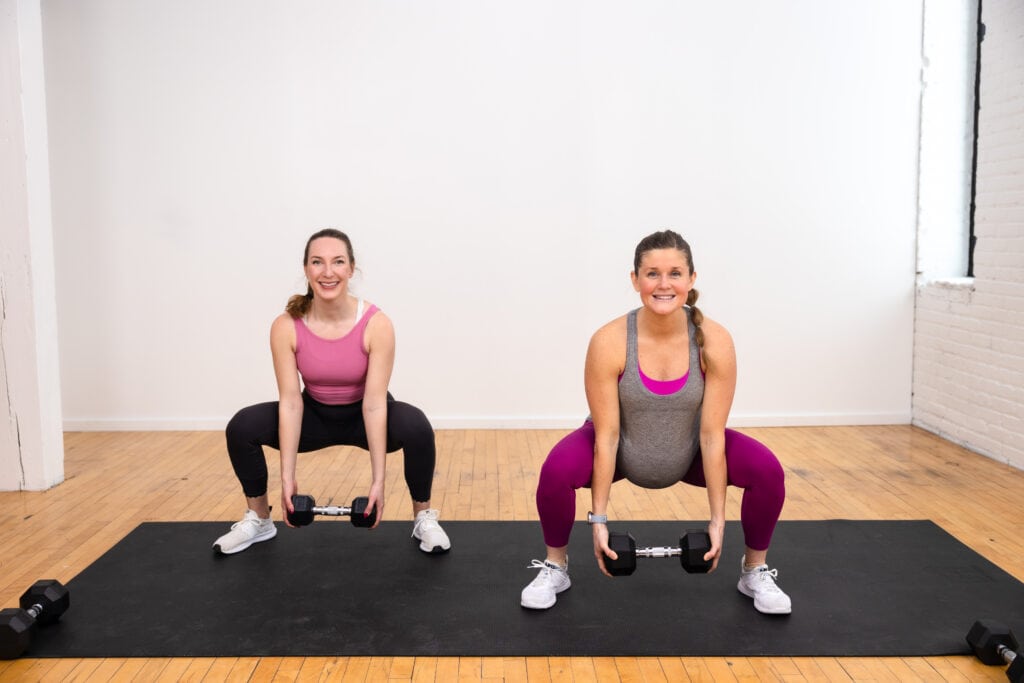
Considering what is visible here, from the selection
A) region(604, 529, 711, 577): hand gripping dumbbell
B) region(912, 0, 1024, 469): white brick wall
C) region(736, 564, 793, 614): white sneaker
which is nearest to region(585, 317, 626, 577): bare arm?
region(604, 529, 711, 577): hand gripping dumbbell

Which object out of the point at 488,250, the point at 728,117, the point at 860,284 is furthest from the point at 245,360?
the point at 860,284

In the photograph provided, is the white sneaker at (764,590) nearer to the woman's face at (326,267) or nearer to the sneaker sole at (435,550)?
the sneaker sole at (435,550)

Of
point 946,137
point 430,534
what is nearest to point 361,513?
point 430,534

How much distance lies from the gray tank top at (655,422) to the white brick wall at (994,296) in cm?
198

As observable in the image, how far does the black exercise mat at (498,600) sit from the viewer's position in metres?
2.09

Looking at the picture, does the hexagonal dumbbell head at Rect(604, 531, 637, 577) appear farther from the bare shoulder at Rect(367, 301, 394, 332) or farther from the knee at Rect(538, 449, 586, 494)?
the bare shoulder at Rect(367, 301, 394, 332)

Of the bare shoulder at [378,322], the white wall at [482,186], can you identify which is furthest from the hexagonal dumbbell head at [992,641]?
the white wall at [482,186]

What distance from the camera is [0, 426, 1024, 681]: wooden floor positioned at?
1.98 meters

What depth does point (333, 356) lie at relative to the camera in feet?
8.61

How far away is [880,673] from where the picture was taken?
196cm

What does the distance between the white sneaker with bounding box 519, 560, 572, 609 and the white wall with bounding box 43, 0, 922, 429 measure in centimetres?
210

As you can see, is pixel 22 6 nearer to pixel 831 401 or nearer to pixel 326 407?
pixel 326 407

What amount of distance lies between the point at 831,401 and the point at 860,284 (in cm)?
56

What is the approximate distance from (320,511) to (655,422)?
0.89 meters
